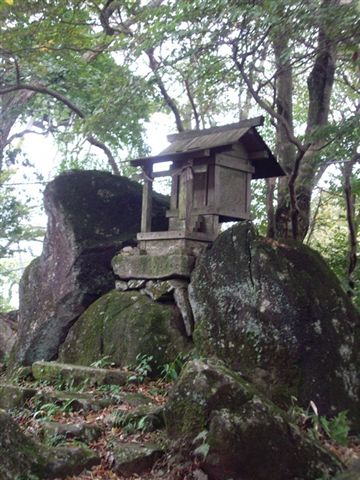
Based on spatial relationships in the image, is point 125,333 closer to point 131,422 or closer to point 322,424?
point 131,422

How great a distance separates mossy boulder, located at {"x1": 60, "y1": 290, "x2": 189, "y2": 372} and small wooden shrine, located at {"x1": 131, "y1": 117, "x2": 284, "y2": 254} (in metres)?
1.00

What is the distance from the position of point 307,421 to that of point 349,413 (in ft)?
2.10

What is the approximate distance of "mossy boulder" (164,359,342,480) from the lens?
451cm

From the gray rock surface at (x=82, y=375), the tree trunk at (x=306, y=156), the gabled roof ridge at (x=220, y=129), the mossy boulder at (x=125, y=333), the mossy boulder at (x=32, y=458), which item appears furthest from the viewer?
the tree trunk at (x=306, y=156)

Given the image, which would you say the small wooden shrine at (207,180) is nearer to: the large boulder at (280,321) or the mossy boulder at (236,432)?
the large boulder at (280,321)

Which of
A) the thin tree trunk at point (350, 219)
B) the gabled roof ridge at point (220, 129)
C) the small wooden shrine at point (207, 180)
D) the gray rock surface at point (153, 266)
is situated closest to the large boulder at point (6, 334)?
the gray rock surface at point (153, 266)

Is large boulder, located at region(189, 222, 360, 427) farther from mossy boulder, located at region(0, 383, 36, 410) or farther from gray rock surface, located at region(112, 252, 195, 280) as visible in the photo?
mossy boulder, located at region(0, 383, 36, 410)

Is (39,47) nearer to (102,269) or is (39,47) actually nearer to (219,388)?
(102,269)

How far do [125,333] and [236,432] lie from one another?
348 centimetres

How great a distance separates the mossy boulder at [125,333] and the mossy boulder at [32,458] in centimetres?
254

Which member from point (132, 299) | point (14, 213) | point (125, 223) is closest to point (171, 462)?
point (132, 299)

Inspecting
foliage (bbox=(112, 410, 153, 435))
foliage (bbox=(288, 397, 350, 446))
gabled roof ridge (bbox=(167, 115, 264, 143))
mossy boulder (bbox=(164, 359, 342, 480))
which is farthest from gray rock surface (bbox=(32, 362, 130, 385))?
gabled roof ridge (bbox=(167, 115, 264, 143))

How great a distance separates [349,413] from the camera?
6047mm

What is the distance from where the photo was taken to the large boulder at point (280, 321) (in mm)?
6188
